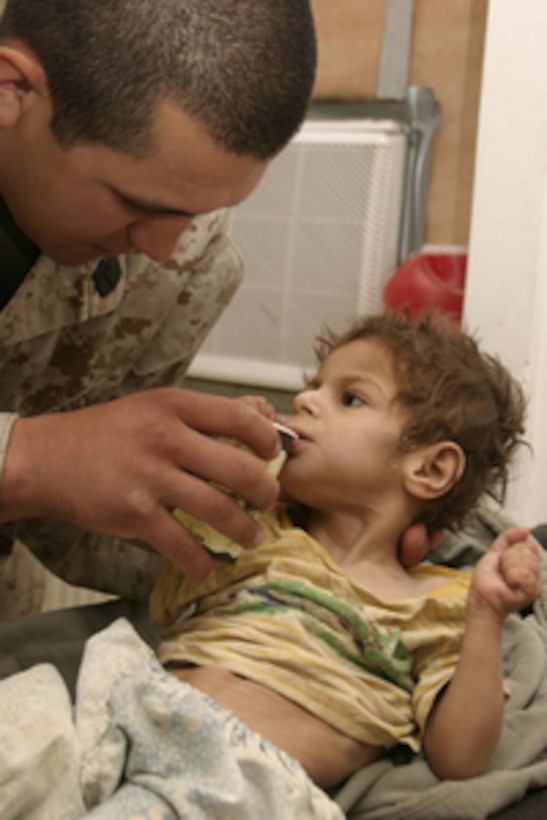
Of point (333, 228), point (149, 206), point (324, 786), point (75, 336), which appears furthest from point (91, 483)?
point (333, 228)

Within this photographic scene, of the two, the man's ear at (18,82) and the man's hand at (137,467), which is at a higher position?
the man's ear at (18,82)

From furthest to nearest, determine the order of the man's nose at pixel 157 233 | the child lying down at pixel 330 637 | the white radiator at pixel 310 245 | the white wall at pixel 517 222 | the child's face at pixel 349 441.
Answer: the white radiator at pixel 310 245
the white wall at pixel 517 222
the child's face at pixel 349 441
the man's nose at pixel 157 233
the child lying down at pixel 330 637

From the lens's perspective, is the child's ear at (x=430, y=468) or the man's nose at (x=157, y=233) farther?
the child's ear at (x=430, y=468)

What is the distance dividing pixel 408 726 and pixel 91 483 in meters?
0.47

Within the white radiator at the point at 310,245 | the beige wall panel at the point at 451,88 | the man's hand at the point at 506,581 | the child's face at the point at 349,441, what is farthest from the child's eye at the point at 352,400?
the beige wall panel at the point at 451,88

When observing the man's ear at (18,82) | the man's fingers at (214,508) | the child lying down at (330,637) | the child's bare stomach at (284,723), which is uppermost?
the man's ear at (18,82)

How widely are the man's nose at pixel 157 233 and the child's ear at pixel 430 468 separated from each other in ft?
1.36

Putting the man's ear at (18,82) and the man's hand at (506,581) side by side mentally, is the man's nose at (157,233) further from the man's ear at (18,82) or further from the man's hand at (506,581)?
the man's hand at (506,581)

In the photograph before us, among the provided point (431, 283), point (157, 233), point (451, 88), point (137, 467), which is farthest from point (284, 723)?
point (451, 88)

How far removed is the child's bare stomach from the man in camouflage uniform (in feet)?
0.44

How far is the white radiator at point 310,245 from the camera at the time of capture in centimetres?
218

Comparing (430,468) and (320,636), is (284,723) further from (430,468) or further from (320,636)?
(430,468)

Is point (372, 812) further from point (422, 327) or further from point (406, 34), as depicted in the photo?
point (406, 34)

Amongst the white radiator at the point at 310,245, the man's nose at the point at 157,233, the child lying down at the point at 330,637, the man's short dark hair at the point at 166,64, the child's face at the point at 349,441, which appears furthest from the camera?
the white radiator at the point at 310,245
